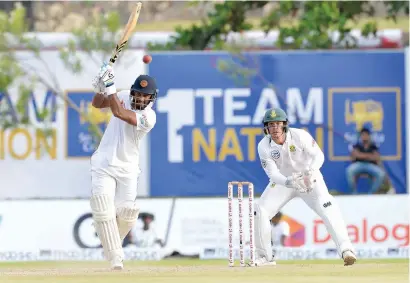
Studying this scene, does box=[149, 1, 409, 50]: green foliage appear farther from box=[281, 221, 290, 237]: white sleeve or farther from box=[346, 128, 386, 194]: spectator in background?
box=[281, 221, 290, 237]: white sleeve

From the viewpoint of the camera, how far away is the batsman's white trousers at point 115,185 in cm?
1158

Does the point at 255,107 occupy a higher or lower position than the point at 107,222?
higher

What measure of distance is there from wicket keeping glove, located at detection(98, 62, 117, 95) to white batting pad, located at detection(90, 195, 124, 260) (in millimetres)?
838

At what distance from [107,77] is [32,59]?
8.92m

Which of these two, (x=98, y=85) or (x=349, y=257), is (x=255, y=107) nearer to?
(x=349, y=257)

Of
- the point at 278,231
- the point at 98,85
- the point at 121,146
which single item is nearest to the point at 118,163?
the point at 121,146

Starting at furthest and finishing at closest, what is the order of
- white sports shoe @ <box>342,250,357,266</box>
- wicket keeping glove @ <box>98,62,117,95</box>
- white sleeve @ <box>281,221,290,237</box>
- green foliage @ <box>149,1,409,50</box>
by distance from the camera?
green foliage @ <box>149,1,409,50</box>
white sleeve @ <box>281,221,290,237</box>
white sports shoe @ <box>342,250,357,266</box>
wicket keeping glove @ <box>98,62,117,95</box>

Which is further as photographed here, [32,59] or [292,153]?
[32,59]

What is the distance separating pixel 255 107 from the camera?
19.9 m

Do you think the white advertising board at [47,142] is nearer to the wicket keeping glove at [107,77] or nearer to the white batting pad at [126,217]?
the white batting pad at [126,217]

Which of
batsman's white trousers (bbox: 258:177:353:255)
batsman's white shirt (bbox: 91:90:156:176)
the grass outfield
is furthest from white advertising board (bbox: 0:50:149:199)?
batsman's white shirt (bbox: 91:90:156:176)

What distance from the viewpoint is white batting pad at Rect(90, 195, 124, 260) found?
453 inches

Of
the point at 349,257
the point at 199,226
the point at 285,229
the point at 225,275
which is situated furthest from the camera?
the point at 199,226

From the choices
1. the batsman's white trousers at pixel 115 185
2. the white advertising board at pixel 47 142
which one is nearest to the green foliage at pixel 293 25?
the white advertising board at pixel 47 142
